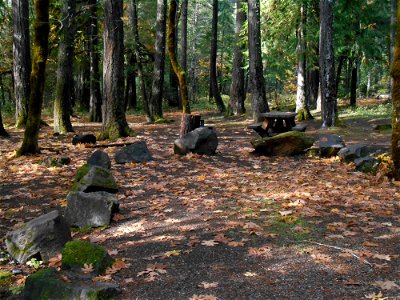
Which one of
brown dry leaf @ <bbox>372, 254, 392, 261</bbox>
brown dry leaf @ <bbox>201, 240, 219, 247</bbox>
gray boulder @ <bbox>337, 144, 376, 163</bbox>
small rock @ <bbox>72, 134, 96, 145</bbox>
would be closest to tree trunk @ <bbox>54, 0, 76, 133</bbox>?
small rock @ <bbox>72, 134, 96, 145</bbox>

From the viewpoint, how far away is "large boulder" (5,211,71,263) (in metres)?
5.07

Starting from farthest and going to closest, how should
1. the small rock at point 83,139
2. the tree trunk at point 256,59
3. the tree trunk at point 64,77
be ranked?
1. the tree trunk at point 256,59
2. the tree trunk at point 64,77
3. the small rock at point 83,139

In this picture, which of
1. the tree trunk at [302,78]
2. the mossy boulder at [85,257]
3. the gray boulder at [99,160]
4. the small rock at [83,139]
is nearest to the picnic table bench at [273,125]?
the tree trunk at [302,78]

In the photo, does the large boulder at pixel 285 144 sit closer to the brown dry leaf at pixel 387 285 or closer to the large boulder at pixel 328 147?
the large boulder at pixel 328 147

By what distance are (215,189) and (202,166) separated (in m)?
1.91

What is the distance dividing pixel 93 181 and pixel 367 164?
588cm

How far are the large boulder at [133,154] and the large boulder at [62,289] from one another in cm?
594

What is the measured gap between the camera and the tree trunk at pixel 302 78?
17750mm

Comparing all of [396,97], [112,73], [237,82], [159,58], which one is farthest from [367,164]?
[237,82]

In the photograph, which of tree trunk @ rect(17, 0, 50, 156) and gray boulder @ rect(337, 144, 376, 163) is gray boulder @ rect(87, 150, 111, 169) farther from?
gray boulder @ rect(337, 144, 376, 163)

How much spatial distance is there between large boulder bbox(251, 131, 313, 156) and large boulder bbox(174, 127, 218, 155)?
4.07ft

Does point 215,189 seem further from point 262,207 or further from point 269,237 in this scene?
point 269,237

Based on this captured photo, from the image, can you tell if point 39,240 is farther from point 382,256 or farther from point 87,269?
point 382,256

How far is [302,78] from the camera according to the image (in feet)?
59.5
